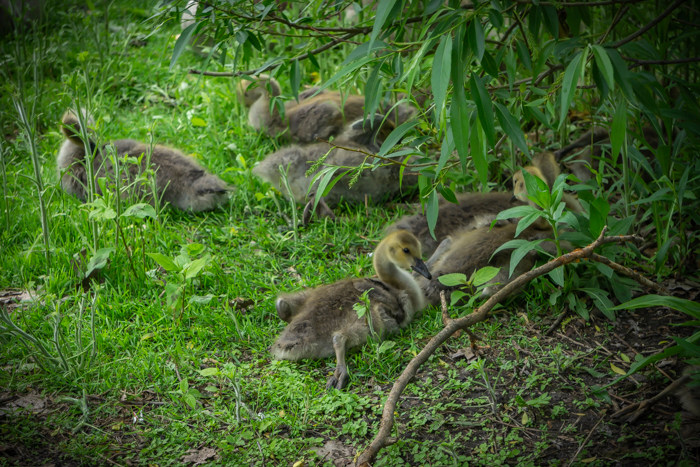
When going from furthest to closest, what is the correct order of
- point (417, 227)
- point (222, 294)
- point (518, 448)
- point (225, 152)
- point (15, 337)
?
point (225, 152)
point (417, 227)
point (222, 294)
point (15, 337)
point (518, 448)

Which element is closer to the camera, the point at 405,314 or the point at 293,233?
the point at 405,314

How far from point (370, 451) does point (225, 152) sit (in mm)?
3650

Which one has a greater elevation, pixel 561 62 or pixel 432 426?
pixel 561 62

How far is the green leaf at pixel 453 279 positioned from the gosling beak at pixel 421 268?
201 mm

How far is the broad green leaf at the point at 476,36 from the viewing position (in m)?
2.20

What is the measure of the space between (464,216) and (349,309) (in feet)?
3.99

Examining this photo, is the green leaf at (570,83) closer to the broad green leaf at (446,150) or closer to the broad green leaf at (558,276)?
the broad green leaf at (446,150)

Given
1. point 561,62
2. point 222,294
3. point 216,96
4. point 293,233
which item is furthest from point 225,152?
point 561,62

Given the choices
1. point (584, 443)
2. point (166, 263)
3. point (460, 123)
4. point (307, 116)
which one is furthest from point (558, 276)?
point (307, 116)

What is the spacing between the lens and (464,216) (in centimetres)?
428

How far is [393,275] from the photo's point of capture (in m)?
3.74

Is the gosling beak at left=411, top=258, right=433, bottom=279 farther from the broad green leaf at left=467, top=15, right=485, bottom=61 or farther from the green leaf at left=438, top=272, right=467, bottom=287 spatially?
the broad green leaf at left=467, top=15, right=485, bottom=61

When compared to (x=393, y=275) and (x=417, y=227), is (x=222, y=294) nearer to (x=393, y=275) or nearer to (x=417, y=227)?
(x=393, y=275)

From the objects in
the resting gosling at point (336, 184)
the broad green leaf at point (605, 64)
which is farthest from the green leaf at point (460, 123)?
the resting gosling at point (336, 184)
